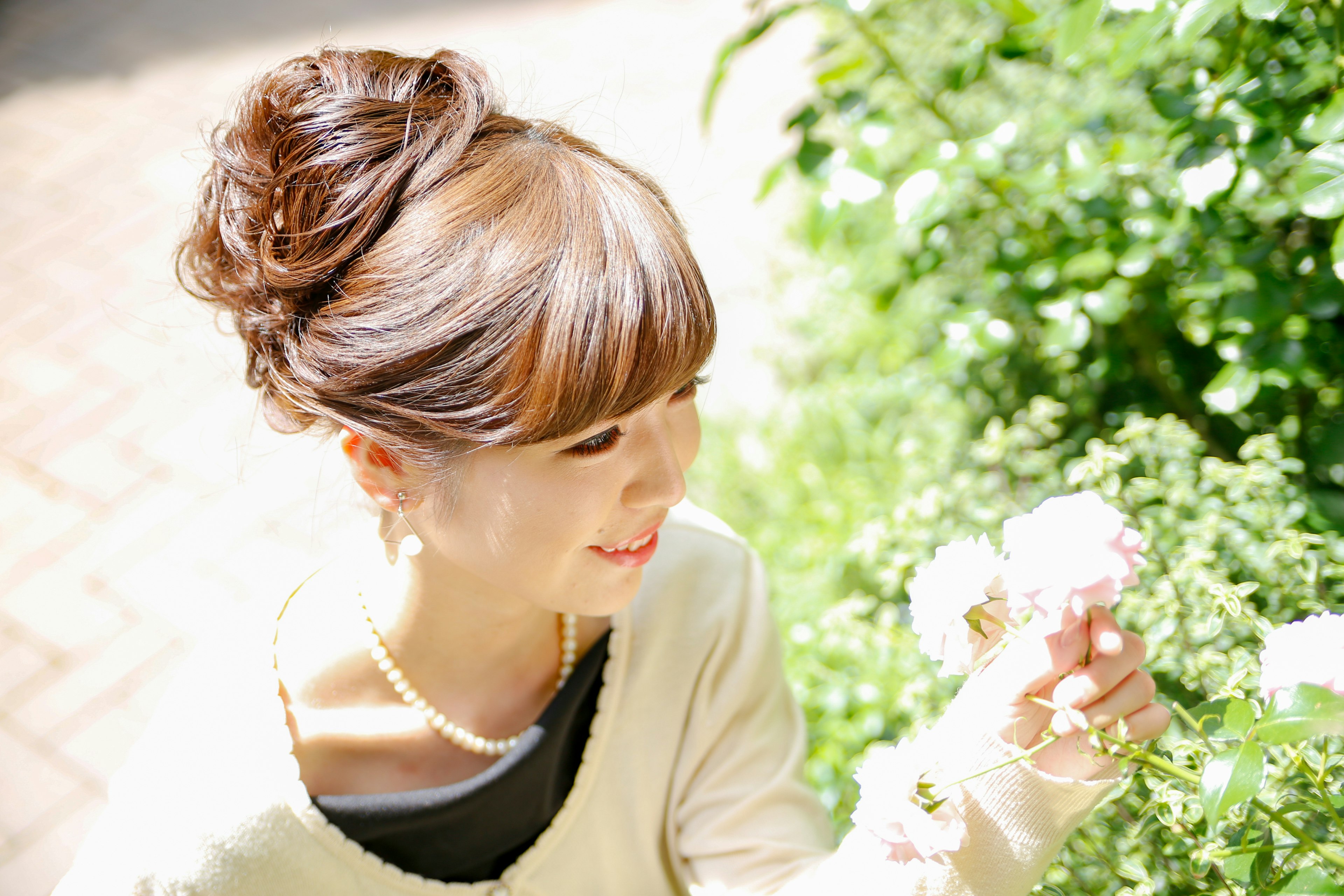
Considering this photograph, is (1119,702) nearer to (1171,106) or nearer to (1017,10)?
(1171,106)

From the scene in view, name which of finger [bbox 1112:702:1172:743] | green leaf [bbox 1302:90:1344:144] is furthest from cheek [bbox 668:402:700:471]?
green leaf [bbox 1302:90:1344:144]

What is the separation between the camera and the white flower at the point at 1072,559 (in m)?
0.78

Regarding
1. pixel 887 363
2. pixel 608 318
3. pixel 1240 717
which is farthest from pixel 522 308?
pixel 887 363

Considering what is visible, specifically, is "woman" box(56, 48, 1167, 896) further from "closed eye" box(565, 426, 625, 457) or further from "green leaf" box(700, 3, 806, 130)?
"green leaf" box(700, 3, 806, 130)

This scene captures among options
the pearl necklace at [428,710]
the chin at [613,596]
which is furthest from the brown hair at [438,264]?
the pearl necklace at [428,710]

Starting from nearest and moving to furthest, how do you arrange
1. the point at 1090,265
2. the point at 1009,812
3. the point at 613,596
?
the point at 1009,812 < the point at 613,596 < the point at 1090,265

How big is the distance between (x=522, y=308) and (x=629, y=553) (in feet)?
1.17

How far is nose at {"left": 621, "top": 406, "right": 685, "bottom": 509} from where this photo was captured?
1089 millimetres

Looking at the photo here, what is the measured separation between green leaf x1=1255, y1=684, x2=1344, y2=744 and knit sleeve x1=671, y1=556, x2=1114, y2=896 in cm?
22

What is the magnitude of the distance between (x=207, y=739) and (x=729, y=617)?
0.71 metres

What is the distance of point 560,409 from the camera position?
3.21 ft

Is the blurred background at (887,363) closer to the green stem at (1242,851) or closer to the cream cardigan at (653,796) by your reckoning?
the green stem at (1242,851)

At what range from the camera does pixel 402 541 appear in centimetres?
125

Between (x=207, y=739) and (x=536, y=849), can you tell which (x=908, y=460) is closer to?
(x=536, y=849)
